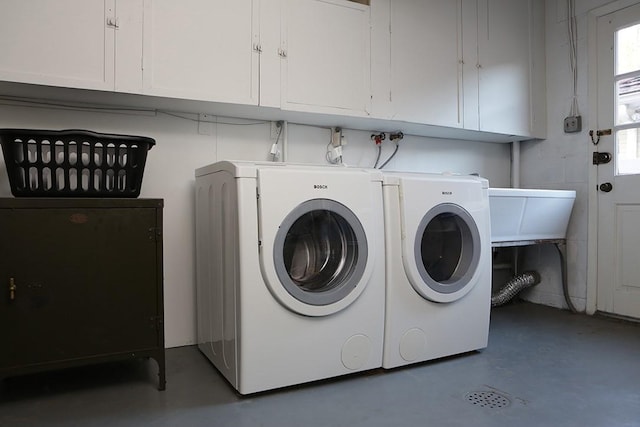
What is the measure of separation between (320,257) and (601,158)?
2.31 m

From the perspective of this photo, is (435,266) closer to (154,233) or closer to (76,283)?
(154,233)

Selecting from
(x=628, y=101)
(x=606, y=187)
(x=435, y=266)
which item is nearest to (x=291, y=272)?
(x=435, y=266)

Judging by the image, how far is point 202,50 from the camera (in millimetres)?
2172

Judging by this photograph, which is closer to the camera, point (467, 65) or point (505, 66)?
point (467, 65)

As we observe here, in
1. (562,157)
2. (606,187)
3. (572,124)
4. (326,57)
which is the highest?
(326,57)

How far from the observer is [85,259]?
178 cm

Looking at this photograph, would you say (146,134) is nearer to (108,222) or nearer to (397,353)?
A: (108,222)

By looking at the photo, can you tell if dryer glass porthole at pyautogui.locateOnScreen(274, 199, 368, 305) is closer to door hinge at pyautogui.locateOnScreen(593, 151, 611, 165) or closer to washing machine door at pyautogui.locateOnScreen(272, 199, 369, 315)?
washing machine door at pyautogui.locateOnScreen(272, 199, 369, 315)

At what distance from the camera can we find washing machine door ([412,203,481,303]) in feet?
7.11

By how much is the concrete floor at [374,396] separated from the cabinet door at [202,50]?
1353 millimetres

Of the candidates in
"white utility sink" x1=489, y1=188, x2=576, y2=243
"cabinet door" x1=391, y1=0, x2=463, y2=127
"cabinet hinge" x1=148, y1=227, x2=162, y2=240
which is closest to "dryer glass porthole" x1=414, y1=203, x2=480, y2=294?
"white utility sink" x1=489, y1=188, x2=576, y2=243

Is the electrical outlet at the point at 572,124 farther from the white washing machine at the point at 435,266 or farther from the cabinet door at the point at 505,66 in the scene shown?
the white washing machine at the point at 435,266

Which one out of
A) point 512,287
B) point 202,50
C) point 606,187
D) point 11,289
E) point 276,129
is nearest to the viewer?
point 11,289

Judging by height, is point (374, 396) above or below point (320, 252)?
below
